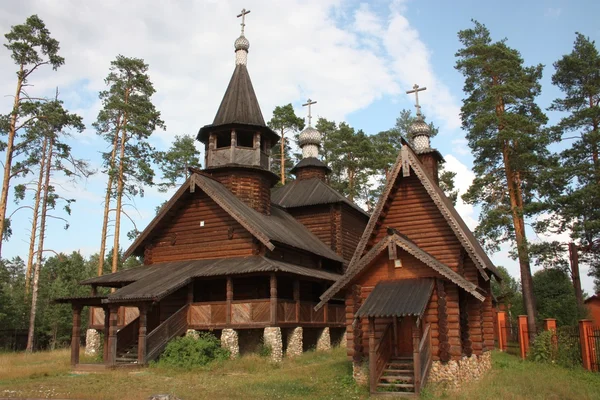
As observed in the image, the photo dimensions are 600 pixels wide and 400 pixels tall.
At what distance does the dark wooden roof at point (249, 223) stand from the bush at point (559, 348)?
938 centimetres

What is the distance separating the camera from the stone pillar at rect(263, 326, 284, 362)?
1886cm

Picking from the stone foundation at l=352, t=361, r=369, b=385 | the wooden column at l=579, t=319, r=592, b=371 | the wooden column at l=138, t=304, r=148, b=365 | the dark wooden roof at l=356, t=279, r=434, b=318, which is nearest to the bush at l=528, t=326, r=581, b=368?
the wooden column at l=579, t=319, r=592, b=371

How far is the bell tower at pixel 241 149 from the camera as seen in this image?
2462 cm

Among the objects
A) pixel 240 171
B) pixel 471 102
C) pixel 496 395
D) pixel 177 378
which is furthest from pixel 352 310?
pixel 471 102

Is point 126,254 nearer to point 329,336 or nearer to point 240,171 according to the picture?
point 240,171

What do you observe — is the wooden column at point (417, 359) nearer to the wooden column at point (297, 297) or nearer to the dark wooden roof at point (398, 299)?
the dark wooden roof at point (398, 299)

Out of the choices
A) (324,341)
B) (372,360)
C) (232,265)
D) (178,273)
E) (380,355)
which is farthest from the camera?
(324,341)

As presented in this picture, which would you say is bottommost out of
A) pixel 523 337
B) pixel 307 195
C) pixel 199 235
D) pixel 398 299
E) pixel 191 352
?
pixel 191 352

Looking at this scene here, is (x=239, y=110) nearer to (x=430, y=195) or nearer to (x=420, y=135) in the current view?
(x=420, y=135)

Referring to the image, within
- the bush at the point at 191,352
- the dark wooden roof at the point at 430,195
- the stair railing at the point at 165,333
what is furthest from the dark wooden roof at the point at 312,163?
the dark wooden roof at the point at 430,195

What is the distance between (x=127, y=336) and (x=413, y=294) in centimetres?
1211

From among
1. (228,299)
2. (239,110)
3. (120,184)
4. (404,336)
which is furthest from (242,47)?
(404,336)

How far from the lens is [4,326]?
30781 millimetres

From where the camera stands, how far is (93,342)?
891 inches
